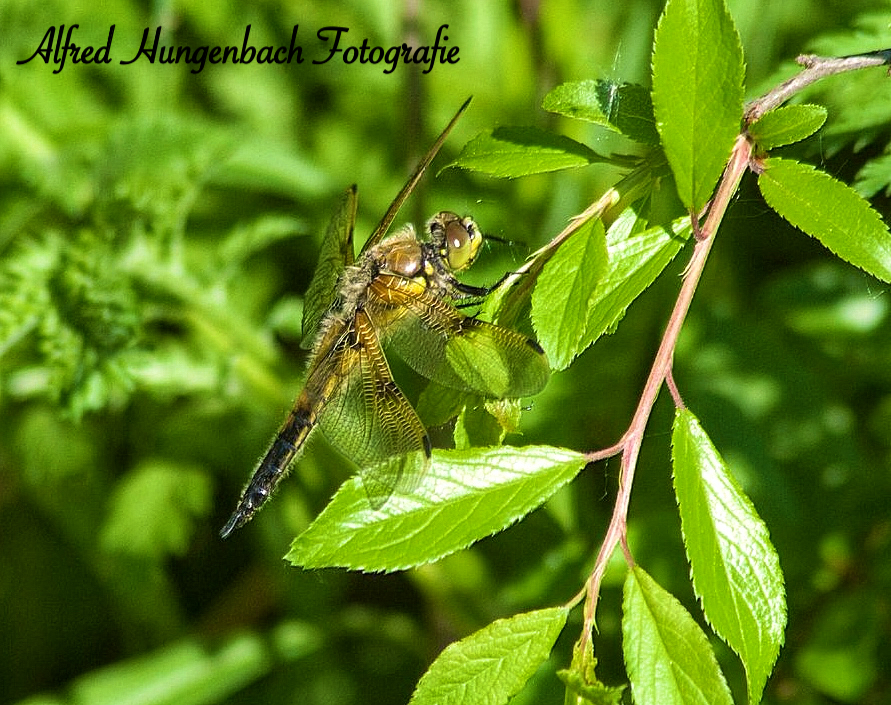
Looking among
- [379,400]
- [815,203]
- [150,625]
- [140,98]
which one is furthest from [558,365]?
[140,98]

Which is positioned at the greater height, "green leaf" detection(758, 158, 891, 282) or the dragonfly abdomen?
"green leaf" detection(758, 158, 891, 282)

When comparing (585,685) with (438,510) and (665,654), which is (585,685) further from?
(438,510)

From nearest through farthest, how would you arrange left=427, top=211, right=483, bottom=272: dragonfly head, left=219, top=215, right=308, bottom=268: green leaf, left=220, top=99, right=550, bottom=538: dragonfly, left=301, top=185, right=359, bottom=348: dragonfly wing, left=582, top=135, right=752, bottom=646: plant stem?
left=582, top=135, right=752, bottom=646: plant stem
left=220, top=99, right=550, bottom=538: dragonfly
left=427, top=211, right=483, bottom=272: dragonfly head
left=301, top=185, right=359, bottom=348: dragonfly wing
left=219, top=215, right=308, bottom=268: green leaf

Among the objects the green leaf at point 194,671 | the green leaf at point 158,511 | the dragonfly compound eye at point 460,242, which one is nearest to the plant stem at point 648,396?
the dragonfly compound eye at point 460,242

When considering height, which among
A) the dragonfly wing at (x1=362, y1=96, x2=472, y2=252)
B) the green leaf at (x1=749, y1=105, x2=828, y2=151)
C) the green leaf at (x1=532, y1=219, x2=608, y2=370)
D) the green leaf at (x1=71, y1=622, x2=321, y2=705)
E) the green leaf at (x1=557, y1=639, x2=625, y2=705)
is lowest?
the green leaf at (x1=71, y1=622, x2=321, y2=705)

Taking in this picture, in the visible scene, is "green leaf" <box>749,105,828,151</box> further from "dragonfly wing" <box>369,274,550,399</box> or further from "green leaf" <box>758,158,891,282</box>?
"dragonfly wing" <box>369,274,550,399</box>

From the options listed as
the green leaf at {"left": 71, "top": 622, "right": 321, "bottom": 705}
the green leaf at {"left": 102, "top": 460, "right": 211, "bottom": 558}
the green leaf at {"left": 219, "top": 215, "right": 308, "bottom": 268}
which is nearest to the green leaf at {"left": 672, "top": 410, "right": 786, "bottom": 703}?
the green leaf at {"left": 219, "top": 215, "right": 308, "bottom": 268}

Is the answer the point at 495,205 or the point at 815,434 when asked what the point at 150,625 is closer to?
the point at 495,205
